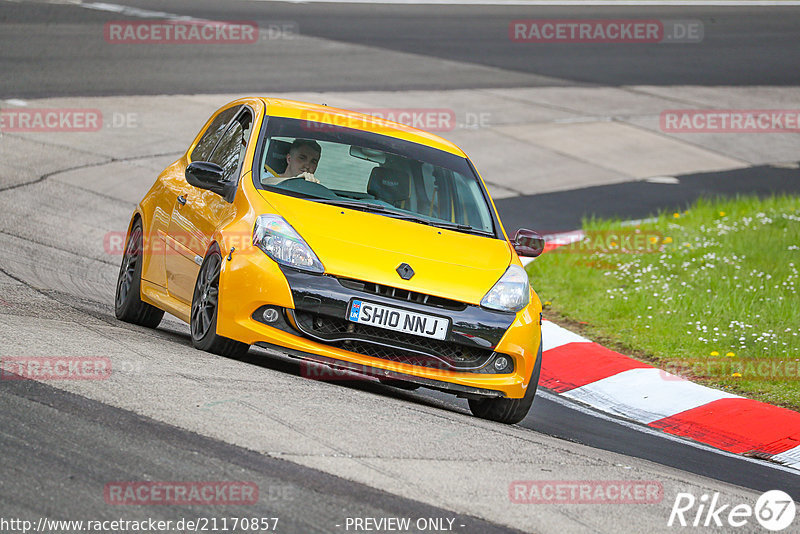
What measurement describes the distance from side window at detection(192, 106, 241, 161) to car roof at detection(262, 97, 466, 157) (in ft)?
1.37

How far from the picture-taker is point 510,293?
7.16 m

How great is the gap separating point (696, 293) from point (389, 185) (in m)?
4.29

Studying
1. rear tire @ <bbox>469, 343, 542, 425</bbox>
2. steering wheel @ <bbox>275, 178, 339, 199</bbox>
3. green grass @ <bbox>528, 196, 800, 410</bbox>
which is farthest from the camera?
green grass @ <bbox>528, 196, 800, 410</bbox>

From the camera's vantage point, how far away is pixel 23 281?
894cm

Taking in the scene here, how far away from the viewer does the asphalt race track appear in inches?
197

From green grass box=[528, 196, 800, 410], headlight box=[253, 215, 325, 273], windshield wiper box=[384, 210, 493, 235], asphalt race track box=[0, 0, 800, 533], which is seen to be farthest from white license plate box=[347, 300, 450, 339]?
green grass box=[528, 196, 800, 410]

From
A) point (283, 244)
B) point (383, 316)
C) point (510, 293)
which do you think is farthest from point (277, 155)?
point (510, 293)

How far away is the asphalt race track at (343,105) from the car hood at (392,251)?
2.26ft

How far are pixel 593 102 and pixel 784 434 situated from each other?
1480cm

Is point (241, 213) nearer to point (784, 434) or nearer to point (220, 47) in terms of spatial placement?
point (784, 434)

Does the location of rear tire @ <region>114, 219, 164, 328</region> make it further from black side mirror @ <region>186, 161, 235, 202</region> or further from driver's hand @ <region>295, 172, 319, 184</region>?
driver's hand @ <region>295, 172, 319, 184</region>

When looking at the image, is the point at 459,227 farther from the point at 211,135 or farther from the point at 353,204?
the point at 211,135

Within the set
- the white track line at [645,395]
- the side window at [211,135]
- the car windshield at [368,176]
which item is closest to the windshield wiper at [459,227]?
the car windshield at [368,176]

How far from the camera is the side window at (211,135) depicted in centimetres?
867
